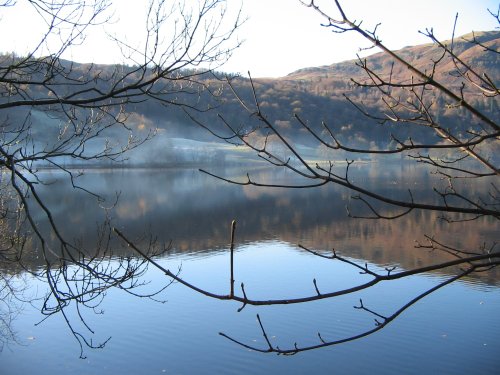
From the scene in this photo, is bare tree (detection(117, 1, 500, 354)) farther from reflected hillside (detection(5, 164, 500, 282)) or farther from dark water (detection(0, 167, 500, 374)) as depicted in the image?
reflected hillside (detection(5, 164, 500, 282))

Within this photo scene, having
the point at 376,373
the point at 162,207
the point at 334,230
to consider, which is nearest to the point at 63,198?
the point at 162,207

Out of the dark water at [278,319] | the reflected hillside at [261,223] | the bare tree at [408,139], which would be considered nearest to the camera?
the bare tree at [408,139]

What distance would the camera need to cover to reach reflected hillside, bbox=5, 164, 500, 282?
16.2 metres

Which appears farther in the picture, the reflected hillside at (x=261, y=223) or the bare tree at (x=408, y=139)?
the reflected hillside at (x=261, y=223)

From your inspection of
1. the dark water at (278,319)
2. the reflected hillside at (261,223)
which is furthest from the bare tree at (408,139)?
the reflected hillside at (261,223)

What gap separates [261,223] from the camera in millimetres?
20594

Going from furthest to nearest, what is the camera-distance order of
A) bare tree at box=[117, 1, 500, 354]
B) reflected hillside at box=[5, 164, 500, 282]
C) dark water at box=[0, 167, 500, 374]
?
reflected hillside at box=[5, 164, 500, 282] → dark water at box=[0, 167, 500, 374] → bare tree at box=[117, 1, 500, 354]

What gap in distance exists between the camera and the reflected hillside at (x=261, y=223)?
1616 cm

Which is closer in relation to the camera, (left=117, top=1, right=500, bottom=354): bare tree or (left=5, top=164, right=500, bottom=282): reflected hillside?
(left=117, top=1, right=500, bottom=354): bare tree

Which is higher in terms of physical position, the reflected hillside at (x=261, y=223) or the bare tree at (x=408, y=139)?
the bare tree at (x=408, y=139)

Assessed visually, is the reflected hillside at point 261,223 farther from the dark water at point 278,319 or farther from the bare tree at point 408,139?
the bare tree at point 408,139

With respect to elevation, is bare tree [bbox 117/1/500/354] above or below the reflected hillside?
above

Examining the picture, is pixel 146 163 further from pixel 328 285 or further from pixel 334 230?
pixel 328 285

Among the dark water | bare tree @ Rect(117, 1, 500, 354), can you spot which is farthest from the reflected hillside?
bare tree @ Rect(117, 1, 500, 354)
